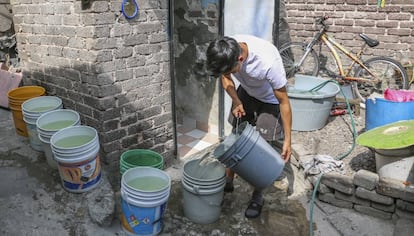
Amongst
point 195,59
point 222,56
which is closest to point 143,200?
point 222,56

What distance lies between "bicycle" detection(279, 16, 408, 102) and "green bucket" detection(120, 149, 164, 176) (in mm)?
2951

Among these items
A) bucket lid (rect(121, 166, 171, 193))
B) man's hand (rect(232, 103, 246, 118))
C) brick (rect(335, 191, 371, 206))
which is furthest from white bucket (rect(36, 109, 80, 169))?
brick (rect(335, 191, 371, 206))

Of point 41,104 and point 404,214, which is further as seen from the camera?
point 41,104

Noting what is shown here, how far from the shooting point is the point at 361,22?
233 inches

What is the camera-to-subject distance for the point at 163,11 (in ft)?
10.4

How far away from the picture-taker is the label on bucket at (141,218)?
97.4 inches

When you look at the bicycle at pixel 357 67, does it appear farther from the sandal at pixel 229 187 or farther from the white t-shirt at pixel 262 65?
the white t-shirt at pixel 262 65

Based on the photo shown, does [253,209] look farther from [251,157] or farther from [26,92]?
[26,92]

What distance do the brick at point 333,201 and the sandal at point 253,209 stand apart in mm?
639

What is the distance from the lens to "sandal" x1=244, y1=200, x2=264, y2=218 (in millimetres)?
2912

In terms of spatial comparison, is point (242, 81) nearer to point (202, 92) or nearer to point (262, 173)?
point (262, 173)

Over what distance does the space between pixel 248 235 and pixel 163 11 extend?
2.11 metres

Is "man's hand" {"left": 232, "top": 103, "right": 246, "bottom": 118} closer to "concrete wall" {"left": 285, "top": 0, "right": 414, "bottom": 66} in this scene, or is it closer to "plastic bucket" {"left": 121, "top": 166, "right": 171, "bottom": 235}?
"plastic bucket" {"left": 121, "top": 166, "right": 171, "bottom": 235}

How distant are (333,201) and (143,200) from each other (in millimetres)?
1792
